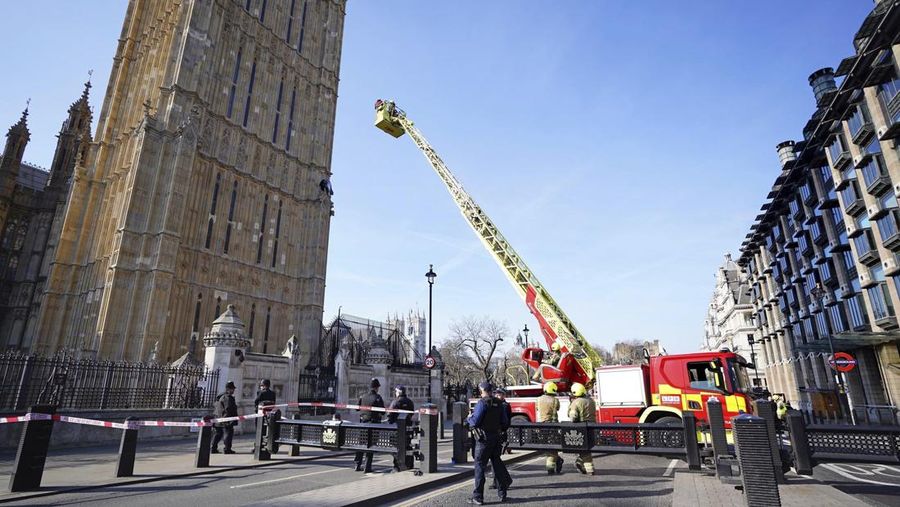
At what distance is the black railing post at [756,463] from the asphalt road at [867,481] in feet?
8.96

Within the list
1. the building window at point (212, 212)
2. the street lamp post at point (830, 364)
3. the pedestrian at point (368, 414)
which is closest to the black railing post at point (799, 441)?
the pedestrian at point (368, 414)

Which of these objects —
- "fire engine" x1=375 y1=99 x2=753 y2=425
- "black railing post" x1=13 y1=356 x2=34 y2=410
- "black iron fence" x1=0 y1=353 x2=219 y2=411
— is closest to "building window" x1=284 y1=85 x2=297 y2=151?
"black iron fence" x1=0 y1=353 x2=219 y2=411

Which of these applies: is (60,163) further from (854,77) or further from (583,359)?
(854,77)

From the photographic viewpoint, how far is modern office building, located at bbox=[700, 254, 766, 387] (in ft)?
195

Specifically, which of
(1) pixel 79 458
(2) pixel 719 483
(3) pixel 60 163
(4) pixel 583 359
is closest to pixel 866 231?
(4) pixel 583 359

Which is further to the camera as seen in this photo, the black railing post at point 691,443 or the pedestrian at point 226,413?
the pedestrian at point 226,413

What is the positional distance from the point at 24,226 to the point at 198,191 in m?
30.8

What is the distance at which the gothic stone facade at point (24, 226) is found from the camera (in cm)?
4194

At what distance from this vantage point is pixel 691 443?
802cm

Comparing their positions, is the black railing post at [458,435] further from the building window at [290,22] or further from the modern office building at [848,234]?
the building window at [290,22]

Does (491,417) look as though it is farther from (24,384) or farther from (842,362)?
(842,362)

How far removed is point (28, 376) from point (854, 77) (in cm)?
3879

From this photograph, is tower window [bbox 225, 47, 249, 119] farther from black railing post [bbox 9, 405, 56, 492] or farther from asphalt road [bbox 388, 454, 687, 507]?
asphalt road [bbox 388, 454, 687, 507]

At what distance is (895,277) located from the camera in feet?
81.6
